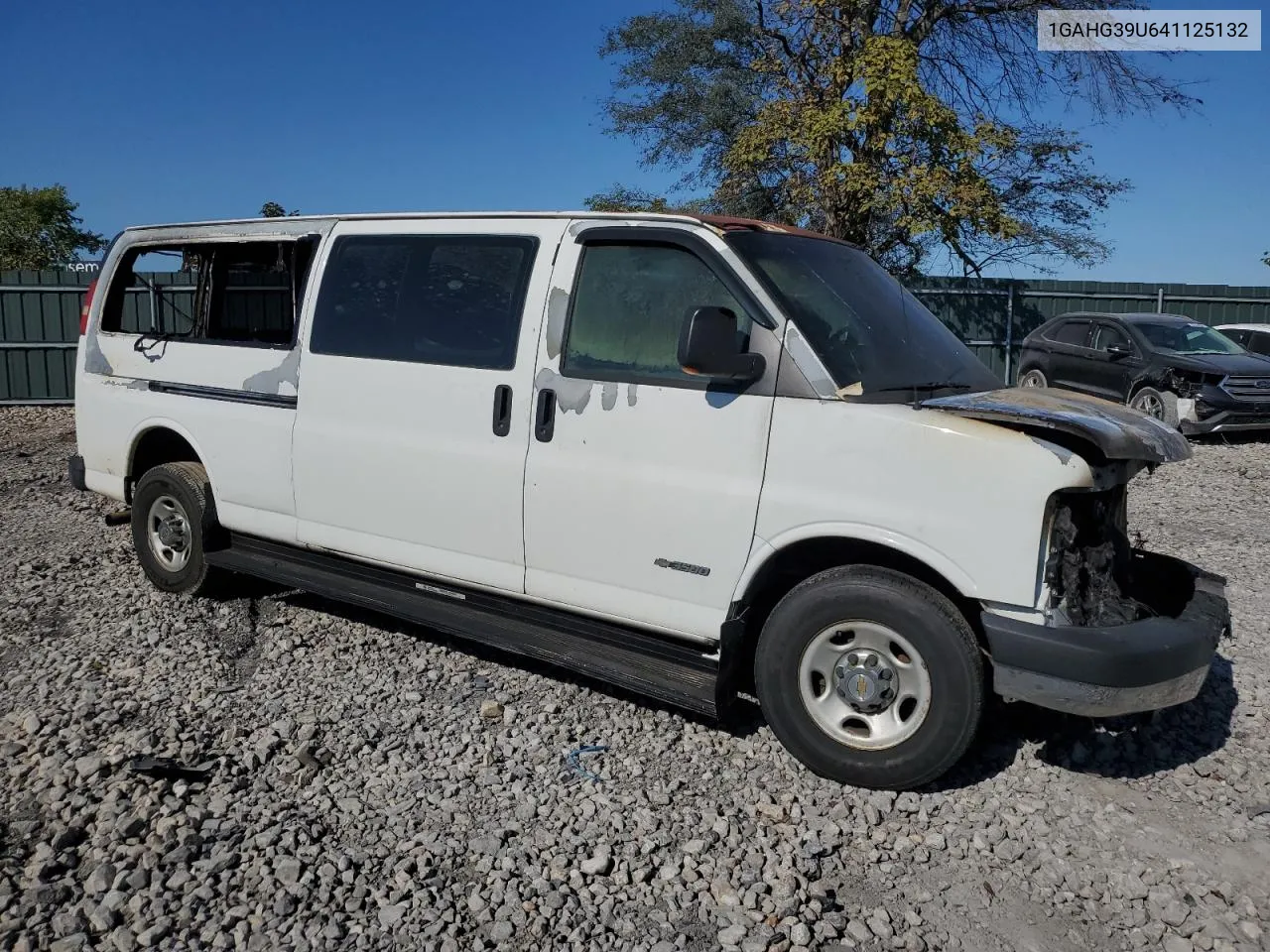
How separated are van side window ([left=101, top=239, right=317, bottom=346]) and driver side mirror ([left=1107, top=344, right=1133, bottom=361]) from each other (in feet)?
38.5

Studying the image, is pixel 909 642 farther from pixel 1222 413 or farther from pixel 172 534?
pixel 1222 413

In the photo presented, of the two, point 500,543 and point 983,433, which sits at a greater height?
point 983,433

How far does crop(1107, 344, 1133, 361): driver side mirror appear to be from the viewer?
1380cm

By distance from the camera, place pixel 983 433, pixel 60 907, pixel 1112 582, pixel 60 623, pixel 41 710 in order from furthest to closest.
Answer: pixel 60 623, pixel 41 710, pixel 1112 582, pixel 983 433, pixel 60 907

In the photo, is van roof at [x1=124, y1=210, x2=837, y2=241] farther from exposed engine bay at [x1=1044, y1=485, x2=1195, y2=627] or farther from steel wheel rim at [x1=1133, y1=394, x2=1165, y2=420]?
steel wheel rim at [x1=1133, y1=394, x2=1165, y2=420]

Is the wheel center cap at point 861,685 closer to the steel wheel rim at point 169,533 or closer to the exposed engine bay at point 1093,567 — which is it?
the exposed engine bay at point 1093,567

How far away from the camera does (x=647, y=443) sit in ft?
13.6

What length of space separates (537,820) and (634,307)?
6.77 feet

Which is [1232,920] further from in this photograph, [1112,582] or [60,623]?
[60,623]

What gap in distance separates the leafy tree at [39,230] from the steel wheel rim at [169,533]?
35322mm

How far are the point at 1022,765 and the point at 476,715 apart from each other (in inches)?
90.2

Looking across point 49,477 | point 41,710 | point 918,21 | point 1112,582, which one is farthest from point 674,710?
point 918,21

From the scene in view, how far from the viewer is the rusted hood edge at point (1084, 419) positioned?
3.49 m

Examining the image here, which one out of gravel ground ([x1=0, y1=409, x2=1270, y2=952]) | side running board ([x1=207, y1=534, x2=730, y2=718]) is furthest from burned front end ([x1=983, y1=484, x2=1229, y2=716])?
side running board ([x1=207, y1=534, x2=730, y2=718])
